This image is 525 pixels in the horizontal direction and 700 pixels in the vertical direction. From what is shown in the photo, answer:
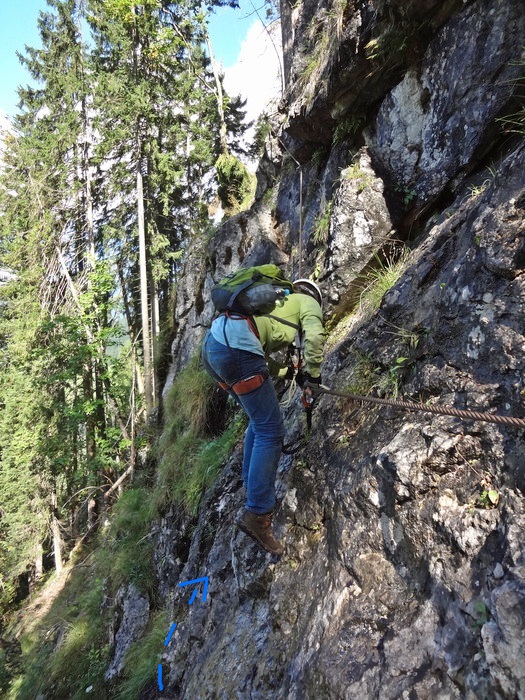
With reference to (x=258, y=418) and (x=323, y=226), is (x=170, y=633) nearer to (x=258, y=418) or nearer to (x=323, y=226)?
(x=258, y=418)

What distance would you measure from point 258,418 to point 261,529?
85 cm

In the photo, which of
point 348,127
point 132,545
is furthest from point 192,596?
point 348,127

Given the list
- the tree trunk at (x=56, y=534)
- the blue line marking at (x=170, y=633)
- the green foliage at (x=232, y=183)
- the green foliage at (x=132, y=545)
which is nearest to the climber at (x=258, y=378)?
the blue line marking at (x=170, y=633)

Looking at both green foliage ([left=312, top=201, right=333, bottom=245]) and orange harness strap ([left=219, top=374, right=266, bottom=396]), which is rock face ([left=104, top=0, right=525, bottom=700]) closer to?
green foliage ([left=312, top=201, right=333, bottom=245])

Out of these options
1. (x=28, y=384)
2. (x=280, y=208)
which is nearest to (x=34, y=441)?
(x=28, y=384)

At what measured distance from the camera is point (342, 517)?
2914mm

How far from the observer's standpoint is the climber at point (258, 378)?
3221 mm

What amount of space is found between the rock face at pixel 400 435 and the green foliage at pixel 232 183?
5.96 m

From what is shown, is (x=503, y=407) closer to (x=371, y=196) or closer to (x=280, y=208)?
(x=371, y=196)

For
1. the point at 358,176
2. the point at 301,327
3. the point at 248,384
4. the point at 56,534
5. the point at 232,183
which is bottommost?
the point at 56,534

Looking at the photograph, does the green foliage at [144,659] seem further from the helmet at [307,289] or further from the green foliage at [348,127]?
the green foliage at [348,127]

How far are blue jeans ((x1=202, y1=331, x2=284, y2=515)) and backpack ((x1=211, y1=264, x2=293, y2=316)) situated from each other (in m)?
0.33

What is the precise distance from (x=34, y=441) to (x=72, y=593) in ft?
21.3

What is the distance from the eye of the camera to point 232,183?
12.2 meters
